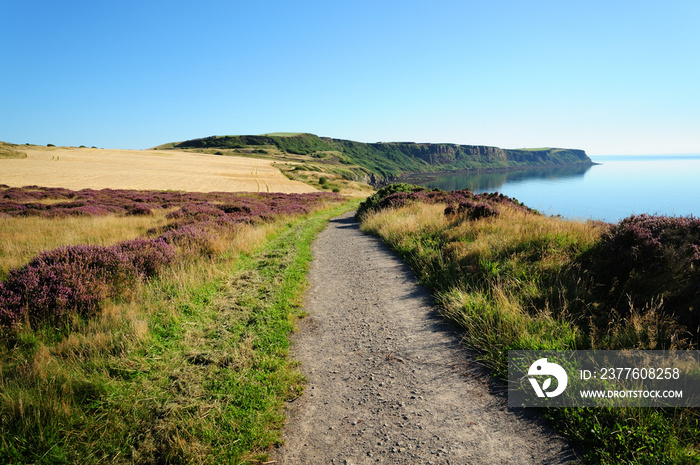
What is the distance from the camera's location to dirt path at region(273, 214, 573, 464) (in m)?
3.19

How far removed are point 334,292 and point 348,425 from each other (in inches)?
173

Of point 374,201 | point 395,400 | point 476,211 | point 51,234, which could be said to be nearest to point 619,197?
point 374,201

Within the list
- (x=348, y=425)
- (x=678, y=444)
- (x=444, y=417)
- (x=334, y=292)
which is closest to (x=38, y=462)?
(x=348, y=425)

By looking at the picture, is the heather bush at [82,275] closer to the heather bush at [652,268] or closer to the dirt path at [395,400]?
the dirt path at [395,400]

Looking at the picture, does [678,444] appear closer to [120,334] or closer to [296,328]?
[296,328]

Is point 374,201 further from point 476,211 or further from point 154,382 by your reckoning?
point 154,382

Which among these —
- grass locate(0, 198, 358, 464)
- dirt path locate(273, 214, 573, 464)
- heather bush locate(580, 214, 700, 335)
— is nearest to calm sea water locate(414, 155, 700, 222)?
heather bush locate(580, 214, 700, 335)

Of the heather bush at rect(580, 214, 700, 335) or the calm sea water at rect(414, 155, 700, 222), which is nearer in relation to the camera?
the heather bush at rect(580, 214, 700, 335)

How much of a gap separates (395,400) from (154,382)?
3266 millimetres

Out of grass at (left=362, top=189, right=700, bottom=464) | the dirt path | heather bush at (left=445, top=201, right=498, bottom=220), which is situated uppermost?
heather bush at (left=445, top=201, right=498, bottom=220)

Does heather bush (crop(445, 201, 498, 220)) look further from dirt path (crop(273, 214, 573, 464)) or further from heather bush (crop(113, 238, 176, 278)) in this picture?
heather bush (crop(113, 238, 176, 278))

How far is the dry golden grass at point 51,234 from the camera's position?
31.2 feet

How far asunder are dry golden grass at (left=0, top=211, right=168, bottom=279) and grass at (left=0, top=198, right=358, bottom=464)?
5.77m

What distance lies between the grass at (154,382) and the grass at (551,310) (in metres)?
3.36
